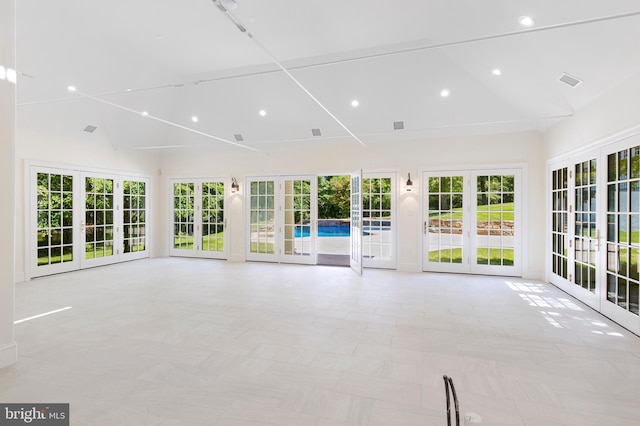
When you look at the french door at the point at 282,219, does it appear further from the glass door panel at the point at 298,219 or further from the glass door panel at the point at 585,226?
the glass door panel at the point at 585,226

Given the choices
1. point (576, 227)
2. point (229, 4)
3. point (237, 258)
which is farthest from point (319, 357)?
point (237, 258)

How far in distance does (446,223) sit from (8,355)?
701 cm

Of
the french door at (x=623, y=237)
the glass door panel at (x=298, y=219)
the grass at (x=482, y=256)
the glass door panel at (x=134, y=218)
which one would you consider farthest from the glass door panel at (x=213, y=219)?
the french door at (x=623, y=237)

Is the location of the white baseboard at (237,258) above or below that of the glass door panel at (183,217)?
below

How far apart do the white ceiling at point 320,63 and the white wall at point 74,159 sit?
225mm

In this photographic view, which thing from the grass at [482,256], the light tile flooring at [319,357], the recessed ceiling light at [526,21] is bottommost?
the light tile flooring at [319,357]

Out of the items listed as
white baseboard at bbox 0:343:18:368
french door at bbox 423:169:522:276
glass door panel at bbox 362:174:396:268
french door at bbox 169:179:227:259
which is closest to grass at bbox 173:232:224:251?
french door at bbox 169:179:227:259

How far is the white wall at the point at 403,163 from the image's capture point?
6836mm

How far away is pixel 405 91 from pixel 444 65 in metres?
0.82

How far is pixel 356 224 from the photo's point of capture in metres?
7.83

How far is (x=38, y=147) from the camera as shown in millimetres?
A: 6715

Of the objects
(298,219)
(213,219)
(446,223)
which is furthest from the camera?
(213,219)

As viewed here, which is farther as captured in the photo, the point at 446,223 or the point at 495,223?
the point at 446,223

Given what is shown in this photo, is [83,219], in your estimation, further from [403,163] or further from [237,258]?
[403,163]
